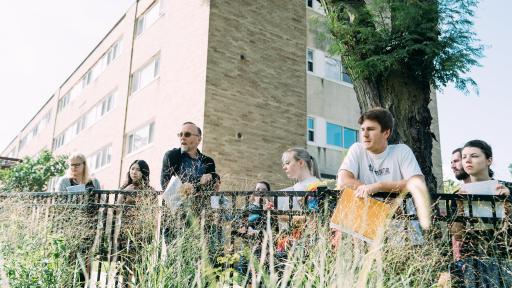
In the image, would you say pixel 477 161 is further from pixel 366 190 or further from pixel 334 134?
pixel 334 134

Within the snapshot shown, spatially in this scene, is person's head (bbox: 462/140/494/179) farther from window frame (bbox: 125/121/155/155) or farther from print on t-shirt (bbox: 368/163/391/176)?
window frame (bbox: 125/121/155/155)

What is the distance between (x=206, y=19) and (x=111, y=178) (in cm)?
786

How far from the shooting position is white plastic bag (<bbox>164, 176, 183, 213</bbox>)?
354 centimetres

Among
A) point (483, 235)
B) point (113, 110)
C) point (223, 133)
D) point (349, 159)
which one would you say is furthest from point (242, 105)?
point (483, 235)

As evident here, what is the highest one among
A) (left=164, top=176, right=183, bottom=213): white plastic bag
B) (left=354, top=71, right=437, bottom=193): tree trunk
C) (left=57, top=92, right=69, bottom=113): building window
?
(left=57, top=92, right=69, bottom=113): building window

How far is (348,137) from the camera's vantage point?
49.8 ft

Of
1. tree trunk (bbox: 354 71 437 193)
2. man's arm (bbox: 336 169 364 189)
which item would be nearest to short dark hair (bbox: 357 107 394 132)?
man's arm (bbox: 336 169 364 189)

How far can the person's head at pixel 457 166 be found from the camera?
3.95m

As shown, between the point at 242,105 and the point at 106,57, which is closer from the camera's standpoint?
the point at 242,105

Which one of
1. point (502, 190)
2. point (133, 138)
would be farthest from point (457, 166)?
point (133, 138)

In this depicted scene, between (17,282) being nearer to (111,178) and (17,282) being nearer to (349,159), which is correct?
(349,159)

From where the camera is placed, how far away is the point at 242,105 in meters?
12.5

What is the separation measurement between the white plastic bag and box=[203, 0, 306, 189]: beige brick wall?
695 cm

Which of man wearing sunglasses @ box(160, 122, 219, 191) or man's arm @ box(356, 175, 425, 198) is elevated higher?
man wearing sunglasses @ box(160, 122, 219, 191)
